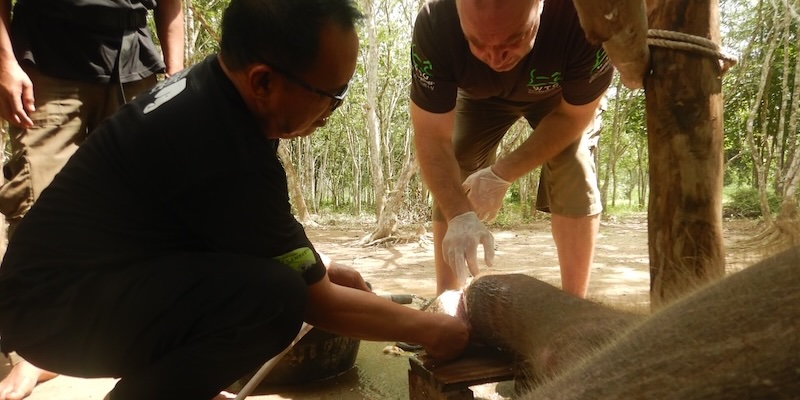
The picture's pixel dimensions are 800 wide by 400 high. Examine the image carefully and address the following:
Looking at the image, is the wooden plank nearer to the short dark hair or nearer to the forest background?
the forest background

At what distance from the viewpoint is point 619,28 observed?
5.22ft

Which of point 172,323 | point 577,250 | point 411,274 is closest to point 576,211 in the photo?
point 577,250

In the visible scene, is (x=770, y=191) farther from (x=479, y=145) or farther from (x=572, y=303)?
(x=572, y=303)

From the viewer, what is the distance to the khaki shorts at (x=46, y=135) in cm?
207

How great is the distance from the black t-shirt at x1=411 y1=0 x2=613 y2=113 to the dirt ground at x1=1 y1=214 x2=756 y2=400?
97 centimetres

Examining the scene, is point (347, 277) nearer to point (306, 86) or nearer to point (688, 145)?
point (306, 86)

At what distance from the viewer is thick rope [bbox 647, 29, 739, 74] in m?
1.64

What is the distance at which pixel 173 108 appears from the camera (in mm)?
1353

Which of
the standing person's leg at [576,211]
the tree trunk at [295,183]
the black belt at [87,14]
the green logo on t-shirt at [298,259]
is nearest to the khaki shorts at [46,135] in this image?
the black belt at [87,14]

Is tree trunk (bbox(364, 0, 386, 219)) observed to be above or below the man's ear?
above

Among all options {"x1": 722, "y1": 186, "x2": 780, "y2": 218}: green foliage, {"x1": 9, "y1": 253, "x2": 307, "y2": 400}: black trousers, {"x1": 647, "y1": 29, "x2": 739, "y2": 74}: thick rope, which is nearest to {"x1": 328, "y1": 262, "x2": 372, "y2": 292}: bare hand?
{"x1": 9, "y1": 253, "x2": 307, "y2": 400}: black trousers

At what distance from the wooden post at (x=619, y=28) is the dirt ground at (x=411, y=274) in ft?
2.10

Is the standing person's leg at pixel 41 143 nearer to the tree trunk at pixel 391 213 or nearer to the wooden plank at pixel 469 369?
the wooden plank at pixel 469 369

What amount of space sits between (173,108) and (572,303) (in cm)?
119
